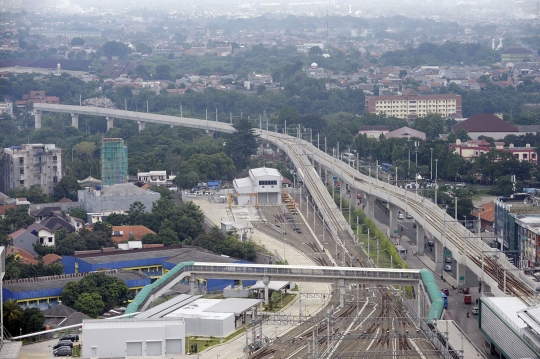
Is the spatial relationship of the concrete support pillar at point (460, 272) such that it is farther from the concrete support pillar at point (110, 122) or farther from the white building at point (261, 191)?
the concrete support pillar at point (110, 122)

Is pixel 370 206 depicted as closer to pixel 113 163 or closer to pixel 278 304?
pixel 113 163

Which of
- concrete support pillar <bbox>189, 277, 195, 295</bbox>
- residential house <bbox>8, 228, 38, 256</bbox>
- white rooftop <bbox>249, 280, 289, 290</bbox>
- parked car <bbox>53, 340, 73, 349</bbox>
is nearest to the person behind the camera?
parked car <bbox>53, 340, 73, 349</bbox>

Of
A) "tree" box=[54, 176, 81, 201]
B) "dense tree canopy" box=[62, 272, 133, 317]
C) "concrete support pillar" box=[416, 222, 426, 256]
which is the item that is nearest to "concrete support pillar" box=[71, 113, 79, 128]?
"tree" box=[54, 176, 81, 201]

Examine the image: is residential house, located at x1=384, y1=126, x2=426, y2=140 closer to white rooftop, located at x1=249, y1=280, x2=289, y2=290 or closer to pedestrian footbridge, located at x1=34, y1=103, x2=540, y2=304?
pedestrian footbridge, located at x1=34, y1=103, x2=540, y2=304

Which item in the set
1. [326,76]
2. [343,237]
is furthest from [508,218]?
[326,76]

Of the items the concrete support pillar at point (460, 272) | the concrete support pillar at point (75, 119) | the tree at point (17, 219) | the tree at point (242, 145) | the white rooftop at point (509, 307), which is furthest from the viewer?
the concrete support pillar at point (75, 119)

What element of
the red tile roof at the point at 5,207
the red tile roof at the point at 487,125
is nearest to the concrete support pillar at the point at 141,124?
the red tile roof at the point at 487,125

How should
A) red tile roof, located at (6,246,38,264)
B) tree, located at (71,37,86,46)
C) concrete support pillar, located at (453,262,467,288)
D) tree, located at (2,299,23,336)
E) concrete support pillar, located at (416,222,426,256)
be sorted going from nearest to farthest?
tree, located at (2,299,23,336), concrete support pillar, located at (453,262,467,288), red tile roof, located at (6,246,38,264), concrete support pillar, located at (416,222,426,256), tree, located at (71,37,86,46)

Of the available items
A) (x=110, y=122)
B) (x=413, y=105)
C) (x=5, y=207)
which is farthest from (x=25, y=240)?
(x=413, y=105)
